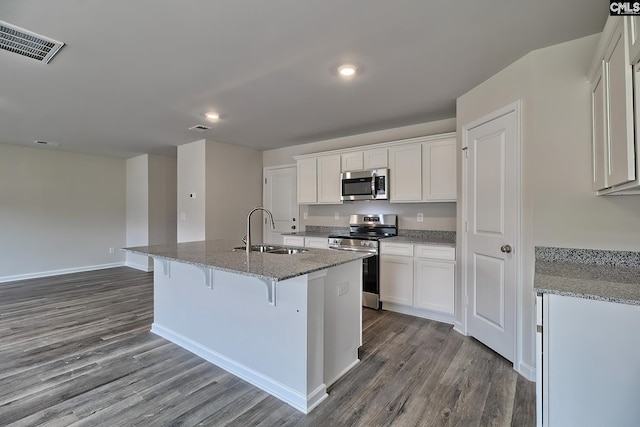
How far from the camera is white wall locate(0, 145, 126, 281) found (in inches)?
209

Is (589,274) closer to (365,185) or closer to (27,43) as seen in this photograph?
(365,185)

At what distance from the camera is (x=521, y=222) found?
2.33 metres

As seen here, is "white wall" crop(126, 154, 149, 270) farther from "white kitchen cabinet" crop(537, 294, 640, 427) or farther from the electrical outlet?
"white kitchen cabinet" crop(537, 294, 640, 427)

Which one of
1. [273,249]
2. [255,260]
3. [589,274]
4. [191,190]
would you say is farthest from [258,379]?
[191,190]

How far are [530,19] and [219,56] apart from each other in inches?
81.5

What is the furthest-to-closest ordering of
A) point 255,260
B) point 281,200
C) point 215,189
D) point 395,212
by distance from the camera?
1. point 281,200
2. point 215,189
3. point 395,212
4. point 255,260

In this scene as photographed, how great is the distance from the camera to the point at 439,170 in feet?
11.7

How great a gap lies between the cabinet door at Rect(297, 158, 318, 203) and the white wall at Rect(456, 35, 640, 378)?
2853 mm

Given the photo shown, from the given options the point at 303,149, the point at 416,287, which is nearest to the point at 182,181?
the point at 303,149

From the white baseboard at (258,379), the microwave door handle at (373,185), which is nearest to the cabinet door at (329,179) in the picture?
the microwave door handle at (373,185)

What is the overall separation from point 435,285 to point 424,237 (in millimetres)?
772

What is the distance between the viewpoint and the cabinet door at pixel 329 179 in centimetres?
444

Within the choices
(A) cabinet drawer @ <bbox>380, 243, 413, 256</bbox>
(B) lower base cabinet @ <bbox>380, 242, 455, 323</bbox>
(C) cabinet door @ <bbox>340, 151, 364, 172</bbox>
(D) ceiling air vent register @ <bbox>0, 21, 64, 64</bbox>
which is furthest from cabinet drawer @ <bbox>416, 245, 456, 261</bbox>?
(D) ceiling air vent register @ <bbox>0, 21, 64, 64</bbox>

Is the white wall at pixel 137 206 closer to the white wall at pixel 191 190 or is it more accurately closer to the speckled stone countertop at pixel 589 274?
the white wall at pixel 191 190
